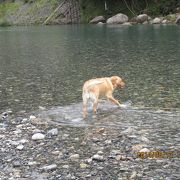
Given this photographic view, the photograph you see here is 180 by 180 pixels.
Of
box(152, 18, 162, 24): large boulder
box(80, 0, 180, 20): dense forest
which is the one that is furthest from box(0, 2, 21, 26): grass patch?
box(152, 18, 162, 24): large boulder

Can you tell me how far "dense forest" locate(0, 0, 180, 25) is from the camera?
241 feet

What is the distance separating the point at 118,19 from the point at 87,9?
12685 millimetres

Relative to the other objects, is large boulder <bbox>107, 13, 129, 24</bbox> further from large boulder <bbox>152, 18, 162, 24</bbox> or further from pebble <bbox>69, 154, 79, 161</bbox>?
pebble <bbox>69, 154, 79, 161</bbox>

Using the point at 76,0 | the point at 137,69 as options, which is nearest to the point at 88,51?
the point at 137,69

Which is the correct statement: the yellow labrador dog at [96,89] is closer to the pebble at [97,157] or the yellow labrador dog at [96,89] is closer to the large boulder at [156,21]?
the pebble at [97,157]

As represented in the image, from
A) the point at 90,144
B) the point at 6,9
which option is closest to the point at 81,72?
the point at 90,144

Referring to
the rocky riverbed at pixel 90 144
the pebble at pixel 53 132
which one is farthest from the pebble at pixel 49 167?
the pebble at pixel 53 132

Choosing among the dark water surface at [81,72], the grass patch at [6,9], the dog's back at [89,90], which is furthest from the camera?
the grass patch at [6,9]

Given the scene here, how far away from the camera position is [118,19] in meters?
71.1

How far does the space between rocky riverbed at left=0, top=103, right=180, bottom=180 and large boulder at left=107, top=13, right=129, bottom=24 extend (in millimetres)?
58437

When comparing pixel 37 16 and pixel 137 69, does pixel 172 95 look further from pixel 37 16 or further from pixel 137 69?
pixel 37 16

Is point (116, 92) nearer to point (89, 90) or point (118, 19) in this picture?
point (89, 90)

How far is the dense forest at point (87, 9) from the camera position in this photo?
241 feet

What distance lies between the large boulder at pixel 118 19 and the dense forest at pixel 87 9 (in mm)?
3753
